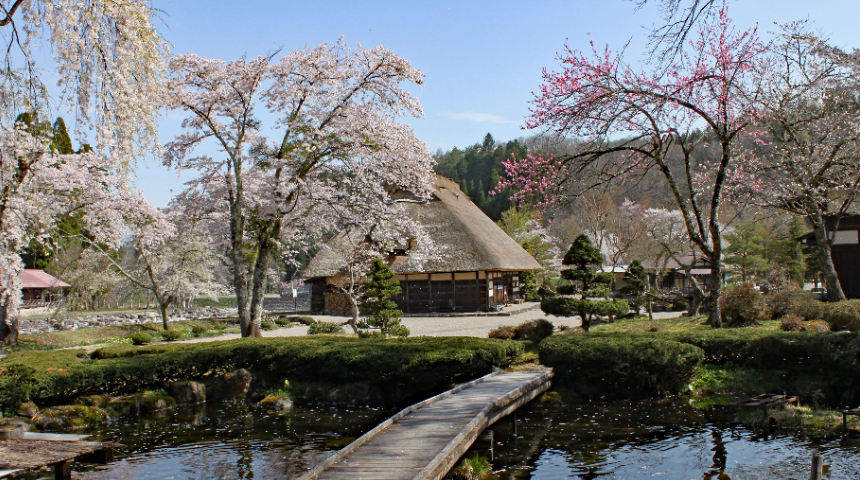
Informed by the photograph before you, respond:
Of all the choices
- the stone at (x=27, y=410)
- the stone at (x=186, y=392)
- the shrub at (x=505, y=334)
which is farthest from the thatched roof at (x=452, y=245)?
the stone at (x=27, y=410)

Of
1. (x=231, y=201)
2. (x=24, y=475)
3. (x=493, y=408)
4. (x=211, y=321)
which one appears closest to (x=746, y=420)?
(x=493, y=408)

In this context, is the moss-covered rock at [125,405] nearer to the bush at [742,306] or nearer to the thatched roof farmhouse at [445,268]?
the bush at [742,306]

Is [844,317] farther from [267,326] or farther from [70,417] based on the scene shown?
[267,326]

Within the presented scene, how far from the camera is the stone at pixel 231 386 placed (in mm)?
13805

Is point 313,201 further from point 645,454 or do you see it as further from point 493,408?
point 645,454

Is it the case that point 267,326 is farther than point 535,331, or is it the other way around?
point 267,326

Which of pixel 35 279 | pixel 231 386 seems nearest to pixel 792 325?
pixel 231 386

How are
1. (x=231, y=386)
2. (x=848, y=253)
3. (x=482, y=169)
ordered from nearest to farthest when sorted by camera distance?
(x=231, y=386)
(x=848, y=253)
(x=482, y=169)

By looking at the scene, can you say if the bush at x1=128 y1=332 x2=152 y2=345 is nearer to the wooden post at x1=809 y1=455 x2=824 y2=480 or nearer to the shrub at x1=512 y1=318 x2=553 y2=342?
the shrub at x1=512 y1=318 x2=553 y2=342

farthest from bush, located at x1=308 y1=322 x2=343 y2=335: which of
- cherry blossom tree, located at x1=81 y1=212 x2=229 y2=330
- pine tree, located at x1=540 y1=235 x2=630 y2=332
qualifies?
pine tree, located at x1=540 y1=235 x2=630 y2=332

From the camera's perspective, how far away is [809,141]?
1767cm

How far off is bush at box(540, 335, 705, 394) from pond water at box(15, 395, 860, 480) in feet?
1.69

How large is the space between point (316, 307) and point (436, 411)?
89.8ft

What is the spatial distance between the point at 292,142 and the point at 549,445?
1161cm
